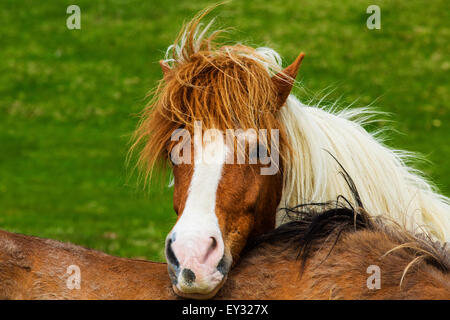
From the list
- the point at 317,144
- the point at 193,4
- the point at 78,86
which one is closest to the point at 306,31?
the point at 193,4

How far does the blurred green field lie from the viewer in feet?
55.5

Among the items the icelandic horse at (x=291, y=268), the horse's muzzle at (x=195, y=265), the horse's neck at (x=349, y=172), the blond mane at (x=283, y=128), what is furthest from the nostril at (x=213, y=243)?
the horse's neck at (x=349, y=172)

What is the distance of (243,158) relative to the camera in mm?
3906

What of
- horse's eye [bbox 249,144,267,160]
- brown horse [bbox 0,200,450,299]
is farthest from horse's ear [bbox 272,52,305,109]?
brown horse [bbox 0,200,450,299]

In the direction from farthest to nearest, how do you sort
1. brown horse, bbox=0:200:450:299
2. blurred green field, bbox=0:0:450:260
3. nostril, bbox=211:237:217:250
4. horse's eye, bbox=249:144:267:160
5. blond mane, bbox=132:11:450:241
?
blurred green field, bbox=0:0:450:260
blond mane, bbox=132:11:450:241
horse's eye, bbox=249:144:267:160
nostril, bbox=211:237:217:250
brown horse, bbox=0:200:450:299

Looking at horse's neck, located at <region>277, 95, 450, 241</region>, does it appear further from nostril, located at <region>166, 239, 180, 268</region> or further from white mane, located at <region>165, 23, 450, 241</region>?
nostril, located at <region>166, 239, 180, 268</region>

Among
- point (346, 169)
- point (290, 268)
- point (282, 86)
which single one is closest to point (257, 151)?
point (282, 86)

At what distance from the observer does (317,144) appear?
4.43m

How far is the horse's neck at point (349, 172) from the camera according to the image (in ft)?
14.5

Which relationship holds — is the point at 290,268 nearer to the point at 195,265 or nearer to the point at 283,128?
the point at 195,265

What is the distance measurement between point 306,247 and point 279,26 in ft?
77.5

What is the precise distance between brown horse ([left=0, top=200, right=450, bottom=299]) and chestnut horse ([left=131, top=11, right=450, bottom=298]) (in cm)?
22

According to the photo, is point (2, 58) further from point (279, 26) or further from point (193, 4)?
point (279, 26)

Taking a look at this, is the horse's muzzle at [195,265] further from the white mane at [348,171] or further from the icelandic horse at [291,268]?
the white mane at [348,171]
